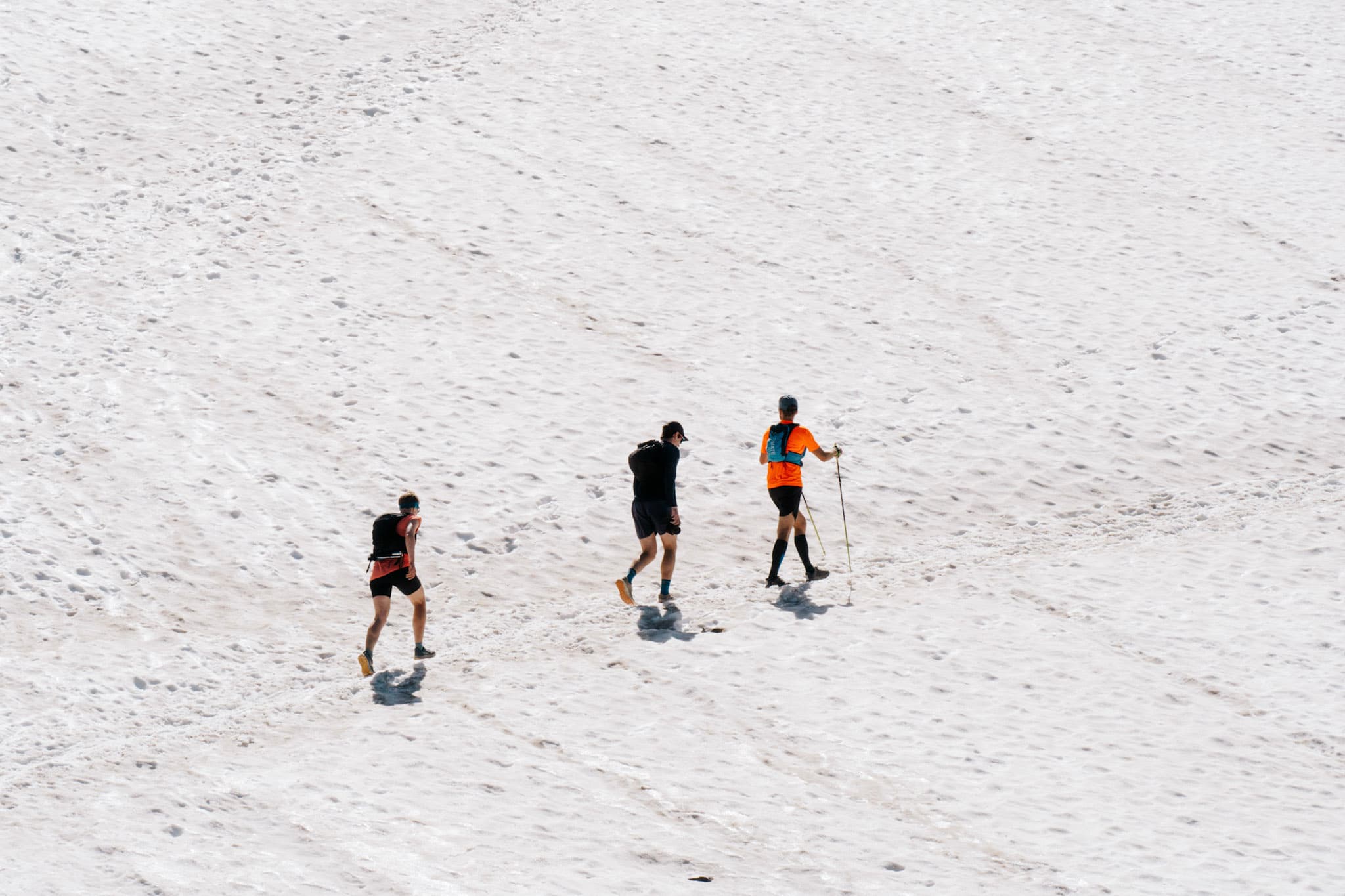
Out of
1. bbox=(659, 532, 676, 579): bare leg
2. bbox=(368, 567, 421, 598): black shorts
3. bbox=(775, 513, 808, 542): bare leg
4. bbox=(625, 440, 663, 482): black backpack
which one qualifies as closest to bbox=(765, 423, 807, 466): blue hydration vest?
bbox=(775, 513, 808, 542): bare leg

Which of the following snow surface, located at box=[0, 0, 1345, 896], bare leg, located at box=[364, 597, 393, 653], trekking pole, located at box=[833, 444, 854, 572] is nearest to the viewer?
snow surface, located at box=[0, 0, 1345, 896]

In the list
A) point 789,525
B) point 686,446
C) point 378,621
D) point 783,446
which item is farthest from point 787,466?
point 378,621

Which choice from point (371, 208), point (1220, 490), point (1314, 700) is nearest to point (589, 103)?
point (371, 208)

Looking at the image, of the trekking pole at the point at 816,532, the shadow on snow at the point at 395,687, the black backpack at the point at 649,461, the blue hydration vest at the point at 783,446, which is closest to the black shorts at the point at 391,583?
the shadow on snow at the point at 395,687

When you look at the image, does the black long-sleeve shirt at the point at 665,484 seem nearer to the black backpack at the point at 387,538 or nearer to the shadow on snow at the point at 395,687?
the black backpack at the point at 387,538

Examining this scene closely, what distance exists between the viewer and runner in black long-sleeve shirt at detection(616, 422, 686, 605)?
12.1 m

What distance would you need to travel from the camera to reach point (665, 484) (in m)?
12.1

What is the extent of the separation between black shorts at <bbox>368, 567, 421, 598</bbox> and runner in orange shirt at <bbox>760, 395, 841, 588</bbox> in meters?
3.42

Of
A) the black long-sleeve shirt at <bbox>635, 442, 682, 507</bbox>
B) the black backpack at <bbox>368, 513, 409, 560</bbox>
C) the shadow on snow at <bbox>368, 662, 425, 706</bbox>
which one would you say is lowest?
the shadow on snow at <bbox>368, 662, 425, 706</bbox>

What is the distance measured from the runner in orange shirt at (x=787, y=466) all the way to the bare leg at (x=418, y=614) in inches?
130

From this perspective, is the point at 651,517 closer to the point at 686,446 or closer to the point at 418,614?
the point at 418,614

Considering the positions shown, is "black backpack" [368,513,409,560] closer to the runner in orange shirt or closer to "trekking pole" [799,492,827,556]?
the runner in orange shirt

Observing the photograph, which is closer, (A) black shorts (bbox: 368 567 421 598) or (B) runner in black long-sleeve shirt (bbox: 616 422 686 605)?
(A) black shorts (bbox: 368 567 421 598)

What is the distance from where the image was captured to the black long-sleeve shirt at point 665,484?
12.1 metres
